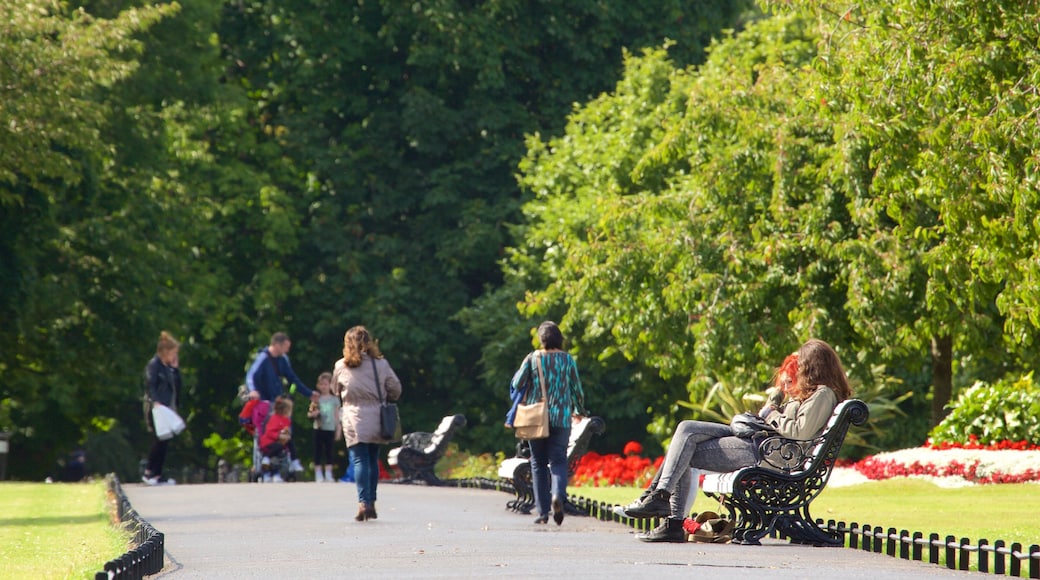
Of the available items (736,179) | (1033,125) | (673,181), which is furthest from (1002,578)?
Result: (673,181)

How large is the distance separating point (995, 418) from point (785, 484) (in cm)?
1242

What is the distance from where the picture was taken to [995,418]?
23453 millimetres

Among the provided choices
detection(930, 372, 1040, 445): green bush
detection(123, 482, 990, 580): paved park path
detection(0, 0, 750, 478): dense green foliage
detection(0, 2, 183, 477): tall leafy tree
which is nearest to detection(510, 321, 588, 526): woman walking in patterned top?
detection(123, 482, 990, 580): paved park path

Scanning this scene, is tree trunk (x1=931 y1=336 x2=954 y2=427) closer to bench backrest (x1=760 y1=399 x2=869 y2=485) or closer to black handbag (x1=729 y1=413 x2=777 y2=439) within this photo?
bench backrest (x1=760 y1=399 x2=869 y2=485)

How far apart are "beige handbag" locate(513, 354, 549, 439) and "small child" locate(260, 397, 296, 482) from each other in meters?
9.97

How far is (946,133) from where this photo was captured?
16844mm

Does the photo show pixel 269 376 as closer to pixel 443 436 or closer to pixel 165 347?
pixel 165 347

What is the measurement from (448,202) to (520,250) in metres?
2.03

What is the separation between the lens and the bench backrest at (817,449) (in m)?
11.7

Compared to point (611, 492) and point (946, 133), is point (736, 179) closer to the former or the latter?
point (611, 492)

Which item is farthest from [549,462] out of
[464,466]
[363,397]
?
[464,466]

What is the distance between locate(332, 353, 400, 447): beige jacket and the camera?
15.4m

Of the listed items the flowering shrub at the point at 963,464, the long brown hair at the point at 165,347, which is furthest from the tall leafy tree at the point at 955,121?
the long brown hair at the point at 165,347

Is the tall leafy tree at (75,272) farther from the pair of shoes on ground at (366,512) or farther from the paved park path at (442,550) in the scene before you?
the pair of shoes on ground at (366,512)
